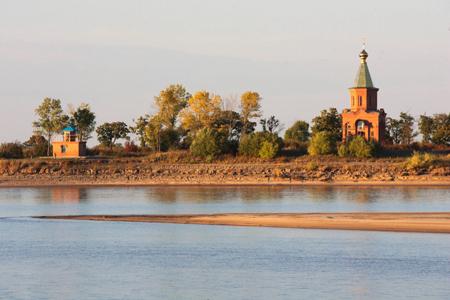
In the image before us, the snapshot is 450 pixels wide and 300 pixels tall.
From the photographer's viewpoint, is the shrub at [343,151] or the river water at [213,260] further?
the shrub at [343,151]

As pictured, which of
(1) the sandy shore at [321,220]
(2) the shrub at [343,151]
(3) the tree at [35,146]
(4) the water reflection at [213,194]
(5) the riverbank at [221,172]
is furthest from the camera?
(3) the tree at [35,146]

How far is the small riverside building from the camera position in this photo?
10250 centimetres

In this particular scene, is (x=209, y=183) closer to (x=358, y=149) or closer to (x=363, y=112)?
(x=358, y=149)

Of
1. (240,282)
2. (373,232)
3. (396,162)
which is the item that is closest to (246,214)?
(373,232)

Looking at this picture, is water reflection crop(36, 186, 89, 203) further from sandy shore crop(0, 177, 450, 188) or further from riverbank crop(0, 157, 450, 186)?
riverbank crop(0, 157, 450, 186)

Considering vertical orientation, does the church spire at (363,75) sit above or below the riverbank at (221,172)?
above

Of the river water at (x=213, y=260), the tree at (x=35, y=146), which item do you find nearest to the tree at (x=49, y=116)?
the tree at (x=35, y=146)

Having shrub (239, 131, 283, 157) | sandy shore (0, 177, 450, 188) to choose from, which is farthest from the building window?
sandy shore (0, 177, 450, 188)

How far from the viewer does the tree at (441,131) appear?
4331 inches

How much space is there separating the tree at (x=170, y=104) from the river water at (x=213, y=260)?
58325mm

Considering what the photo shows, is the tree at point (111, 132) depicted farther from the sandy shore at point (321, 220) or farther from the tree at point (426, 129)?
the sandy shore at point (321, 220)

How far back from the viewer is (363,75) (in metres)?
106

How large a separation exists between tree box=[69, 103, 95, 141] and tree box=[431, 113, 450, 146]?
1617 inches

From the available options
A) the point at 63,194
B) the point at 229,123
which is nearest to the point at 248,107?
the point at 229,123
